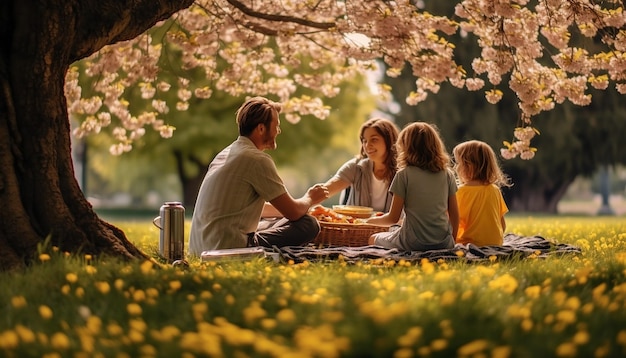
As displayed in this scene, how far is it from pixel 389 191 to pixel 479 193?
3.24ft

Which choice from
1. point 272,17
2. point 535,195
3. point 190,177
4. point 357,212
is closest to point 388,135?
point 357,212

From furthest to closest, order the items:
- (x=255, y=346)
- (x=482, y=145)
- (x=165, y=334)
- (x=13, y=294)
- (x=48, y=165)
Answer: (x=482, y=145) → (x=48, y=165) → (x=13, y=294) → (x=165, y=334) → (x=255, y=346)

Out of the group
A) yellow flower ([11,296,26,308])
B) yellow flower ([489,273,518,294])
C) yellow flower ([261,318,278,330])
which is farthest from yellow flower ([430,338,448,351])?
yellow flower ([11,296,26,308])

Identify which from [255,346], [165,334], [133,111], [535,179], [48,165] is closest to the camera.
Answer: [255,346]

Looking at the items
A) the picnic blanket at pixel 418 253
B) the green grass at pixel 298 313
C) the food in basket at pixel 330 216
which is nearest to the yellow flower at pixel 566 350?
the green grass at pixel 298 313

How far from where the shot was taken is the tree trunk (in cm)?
578

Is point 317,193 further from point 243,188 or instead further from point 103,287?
point 103,287

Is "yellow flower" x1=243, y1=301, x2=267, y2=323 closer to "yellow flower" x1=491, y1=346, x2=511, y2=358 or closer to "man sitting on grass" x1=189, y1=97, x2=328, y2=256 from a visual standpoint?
"yellow flower" x1=491, y1=346, x2=511, y2=358

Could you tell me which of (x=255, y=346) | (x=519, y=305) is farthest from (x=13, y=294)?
(x=519, y=305)

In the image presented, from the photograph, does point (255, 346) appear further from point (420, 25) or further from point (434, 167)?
point (420, 25)

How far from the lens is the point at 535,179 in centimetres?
2503

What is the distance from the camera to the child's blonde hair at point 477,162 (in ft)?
25.8

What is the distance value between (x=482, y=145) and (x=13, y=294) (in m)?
4.74

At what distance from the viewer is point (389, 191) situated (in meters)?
7.56
